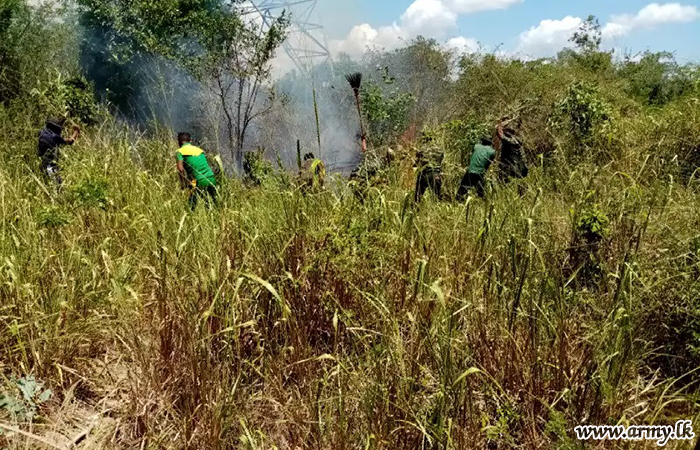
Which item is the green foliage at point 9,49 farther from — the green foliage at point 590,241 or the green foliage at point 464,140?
the green foliage at point 590,241

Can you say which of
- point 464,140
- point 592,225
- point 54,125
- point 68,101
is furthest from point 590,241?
point 68,101

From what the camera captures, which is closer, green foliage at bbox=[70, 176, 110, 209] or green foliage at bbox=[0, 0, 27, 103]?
green foliage at bbox=[70, 176, 110, 209]

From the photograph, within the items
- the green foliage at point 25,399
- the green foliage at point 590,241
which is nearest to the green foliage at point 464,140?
the green foliage at point 590,241

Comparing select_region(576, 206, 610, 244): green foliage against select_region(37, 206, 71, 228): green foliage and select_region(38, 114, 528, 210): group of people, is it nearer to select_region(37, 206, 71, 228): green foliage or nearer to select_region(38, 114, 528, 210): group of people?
select_region(38, 114, 528, 210): group of people

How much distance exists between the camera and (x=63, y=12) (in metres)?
13.4

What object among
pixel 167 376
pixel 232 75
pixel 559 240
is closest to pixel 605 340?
pixel 559 240

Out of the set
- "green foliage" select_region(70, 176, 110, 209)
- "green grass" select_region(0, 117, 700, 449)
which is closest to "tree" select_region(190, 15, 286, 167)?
"green foliage" select_region(70, 176, 110, 209)

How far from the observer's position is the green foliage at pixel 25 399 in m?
1.93

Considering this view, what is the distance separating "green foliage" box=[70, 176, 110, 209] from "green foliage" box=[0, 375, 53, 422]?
1408mm

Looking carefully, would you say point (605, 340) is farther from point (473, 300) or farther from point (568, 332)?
point (473, 300)

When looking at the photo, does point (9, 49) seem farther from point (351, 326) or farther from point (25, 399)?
point (351, 326)

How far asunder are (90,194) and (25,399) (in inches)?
A: 61.0

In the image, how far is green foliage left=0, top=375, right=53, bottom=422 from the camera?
1932mm

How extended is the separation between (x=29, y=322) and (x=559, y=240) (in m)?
2.71
